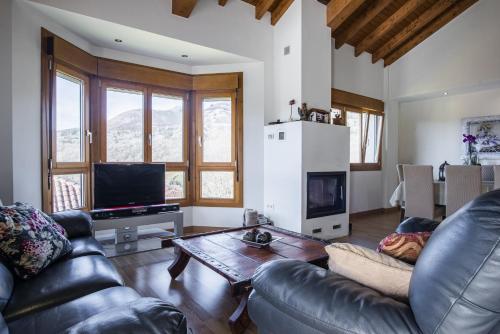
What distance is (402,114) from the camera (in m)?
6.40

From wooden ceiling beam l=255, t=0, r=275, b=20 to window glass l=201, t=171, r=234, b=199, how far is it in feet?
7.82

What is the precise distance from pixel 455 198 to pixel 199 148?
3535mm

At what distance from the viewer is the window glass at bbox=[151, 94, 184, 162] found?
408cm

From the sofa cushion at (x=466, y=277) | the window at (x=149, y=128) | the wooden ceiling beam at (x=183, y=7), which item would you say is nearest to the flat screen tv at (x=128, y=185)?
the window at (x=149, y=128)

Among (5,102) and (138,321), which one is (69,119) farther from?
(138,321)

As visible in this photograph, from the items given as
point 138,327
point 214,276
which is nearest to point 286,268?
point 138,327

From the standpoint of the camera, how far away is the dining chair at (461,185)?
133 inches

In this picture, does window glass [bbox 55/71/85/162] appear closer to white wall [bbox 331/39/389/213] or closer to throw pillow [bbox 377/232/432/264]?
throw pillow [bbox 377/232/432/264]

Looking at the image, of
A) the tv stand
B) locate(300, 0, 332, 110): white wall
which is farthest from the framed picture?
the tv stand

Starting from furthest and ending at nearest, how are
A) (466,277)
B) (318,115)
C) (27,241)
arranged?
1. (318,115)
2. (27,241)
3. (466,277)

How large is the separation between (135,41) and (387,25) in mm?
4019

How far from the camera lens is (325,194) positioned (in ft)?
13.5

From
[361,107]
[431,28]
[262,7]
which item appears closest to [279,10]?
[262,7]

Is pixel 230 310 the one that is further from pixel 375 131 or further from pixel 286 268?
pixel 375 131
